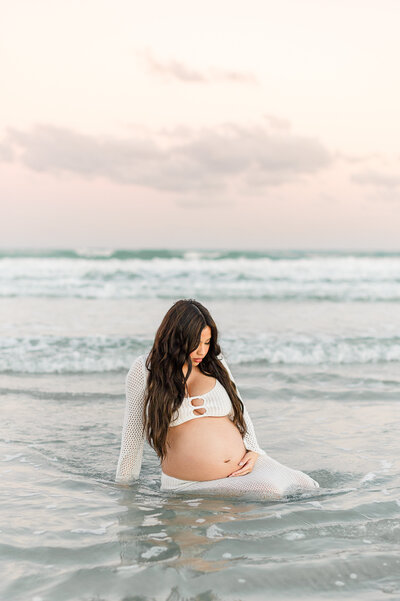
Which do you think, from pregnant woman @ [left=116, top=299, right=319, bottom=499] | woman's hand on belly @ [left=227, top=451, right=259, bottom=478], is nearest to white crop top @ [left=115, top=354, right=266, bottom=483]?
pregnant woman @ [left=116, top=299, right=319, bottom=499]

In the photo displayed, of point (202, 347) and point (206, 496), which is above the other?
point (202, 347)

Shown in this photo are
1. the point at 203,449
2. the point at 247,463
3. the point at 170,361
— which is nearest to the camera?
the point at 170,361

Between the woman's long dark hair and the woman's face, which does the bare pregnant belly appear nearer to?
the woman's long dark hair

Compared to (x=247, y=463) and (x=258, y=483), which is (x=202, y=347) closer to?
(x=247, y=463)

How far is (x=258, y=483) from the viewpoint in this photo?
4.38 meters

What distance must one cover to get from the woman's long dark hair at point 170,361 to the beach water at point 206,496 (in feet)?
1.99

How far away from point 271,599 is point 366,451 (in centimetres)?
288

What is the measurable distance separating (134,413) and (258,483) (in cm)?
94

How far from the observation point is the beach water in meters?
3.37

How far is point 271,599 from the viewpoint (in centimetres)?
315

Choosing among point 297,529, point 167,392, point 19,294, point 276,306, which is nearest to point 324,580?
point 297,529

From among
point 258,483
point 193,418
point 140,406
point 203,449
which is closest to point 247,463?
point 258,483

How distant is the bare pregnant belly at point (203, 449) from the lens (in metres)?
4.33

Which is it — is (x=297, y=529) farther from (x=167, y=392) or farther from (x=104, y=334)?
(x=104, y=334)
